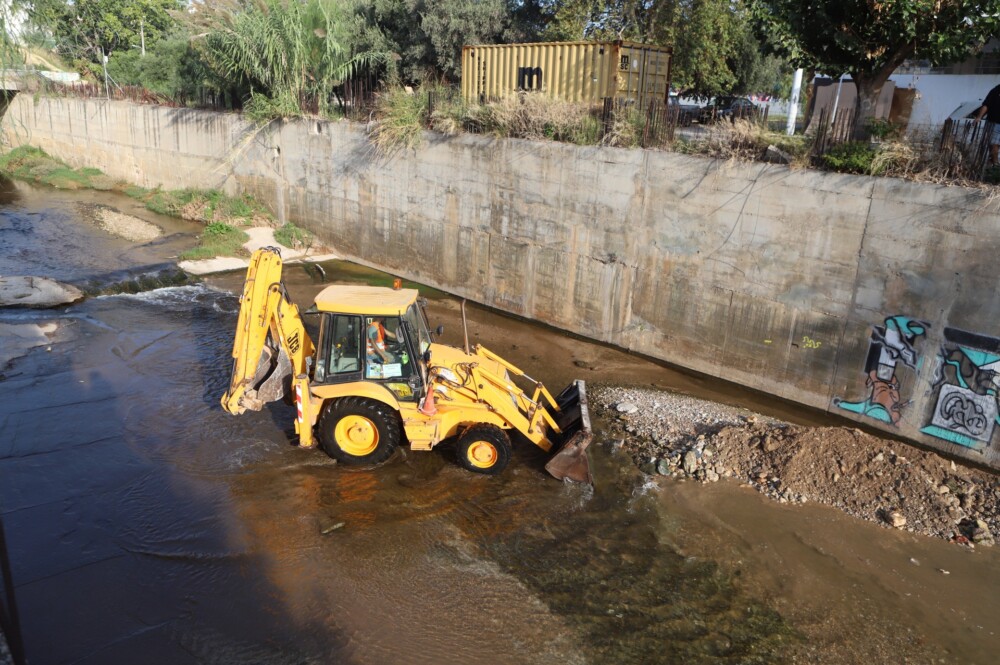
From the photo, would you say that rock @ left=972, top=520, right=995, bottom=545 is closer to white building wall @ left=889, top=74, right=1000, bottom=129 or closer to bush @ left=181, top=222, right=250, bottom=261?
white building wall @ left=889, top=74, right=1000, bottom=129

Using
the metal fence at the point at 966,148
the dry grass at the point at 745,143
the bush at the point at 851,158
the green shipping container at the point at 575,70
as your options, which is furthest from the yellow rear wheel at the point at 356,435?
the green shipping container at the point at 575,70

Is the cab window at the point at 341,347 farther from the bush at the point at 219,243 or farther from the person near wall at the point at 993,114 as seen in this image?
the bush at the point at 219,243

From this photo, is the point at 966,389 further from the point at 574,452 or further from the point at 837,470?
the point at 574,452

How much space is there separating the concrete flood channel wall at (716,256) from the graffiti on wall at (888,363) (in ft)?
0.06

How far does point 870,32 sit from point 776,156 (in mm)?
2261

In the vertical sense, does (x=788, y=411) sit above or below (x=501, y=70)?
below

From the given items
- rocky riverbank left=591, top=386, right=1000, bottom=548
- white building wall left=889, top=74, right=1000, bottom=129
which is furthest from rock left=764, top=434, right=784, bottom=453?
white building wall left=889, top=74, right=1000, bottom=129

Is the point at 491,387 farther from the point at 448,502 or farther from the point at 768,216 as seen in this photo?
the point at 768,216

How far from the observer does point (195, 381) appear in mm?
10938

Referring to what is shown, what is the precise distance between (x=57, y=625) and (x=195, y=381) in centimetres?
526

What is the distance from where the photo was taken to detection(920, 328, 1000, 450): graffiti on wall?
9.34 metres

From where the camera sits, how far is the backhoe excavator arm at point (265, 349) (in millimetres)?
8234

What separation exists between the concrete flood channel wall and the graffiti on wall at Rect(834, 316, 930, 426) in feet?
0.06

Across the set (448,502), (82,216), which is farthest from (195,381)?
(82,216)
